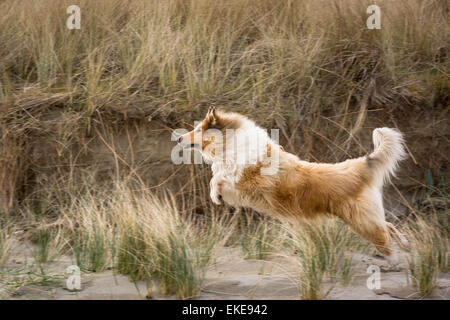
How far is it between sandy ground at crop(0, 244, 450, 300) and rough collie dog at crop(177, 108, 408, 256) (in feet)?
1.31

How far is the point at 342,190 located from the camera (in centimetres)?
584

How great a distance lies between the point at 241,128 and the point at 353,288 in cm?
207

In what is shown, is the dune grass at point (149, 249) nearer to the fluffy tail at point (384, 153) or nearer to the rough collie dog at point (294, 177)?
the rough collie dog at point (294, 177)

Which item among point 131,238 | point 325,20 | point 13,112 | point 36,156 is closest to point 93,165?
point 36,156

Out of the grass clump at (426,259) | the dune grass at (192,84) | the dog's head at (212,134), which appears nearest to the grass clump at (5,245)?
the dune grass at (192,84)

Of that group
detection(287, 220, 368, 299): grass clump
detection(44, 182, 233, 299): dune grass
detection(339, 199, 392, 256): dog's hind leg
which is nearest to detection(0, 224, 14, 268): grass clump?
detection(44, 182, 233, 299): dune grass

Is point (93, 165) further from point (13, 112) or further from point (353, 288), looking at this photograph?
point (353, 288)

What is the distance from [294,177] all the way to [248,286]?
1.23 m

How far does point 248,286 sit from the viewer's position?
5.57m

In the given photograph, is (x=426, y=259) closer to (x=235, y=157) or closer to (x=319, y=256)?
(x=319, y=256)

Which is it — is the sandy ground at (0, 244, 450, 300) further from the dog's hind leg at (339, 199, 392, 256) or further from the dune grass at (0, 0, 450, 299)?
the dune grass at (0, 0, 450, 299)

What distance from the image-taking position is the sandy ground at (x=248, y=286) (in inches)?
213

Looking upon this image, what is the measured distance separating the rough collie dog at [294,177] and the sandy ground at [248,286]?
1.31 feet

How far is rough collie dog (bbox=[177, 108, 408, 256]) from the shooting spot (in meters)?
5.80
